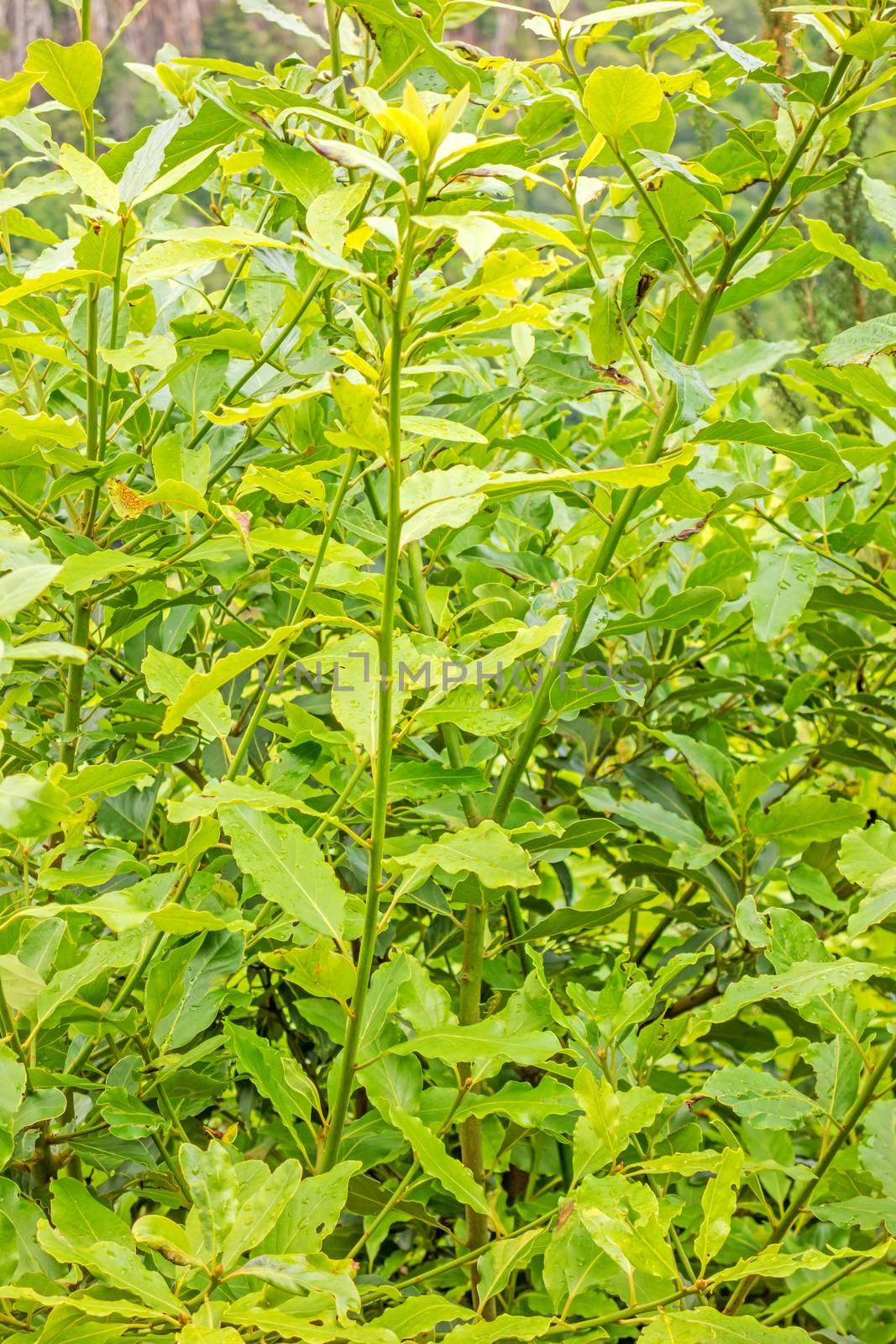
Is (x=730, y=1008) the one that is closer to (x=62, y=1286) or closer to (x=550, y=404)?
(x=62, y=1286)

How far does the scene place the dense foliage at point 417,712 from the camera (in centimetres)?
57

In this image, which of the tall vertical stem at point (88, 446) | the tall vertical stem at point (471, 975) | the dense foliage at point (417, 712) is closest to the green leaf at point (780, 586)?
the dense foliage at point (417, 712)

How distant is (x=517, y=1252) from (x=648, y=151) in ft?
2.16

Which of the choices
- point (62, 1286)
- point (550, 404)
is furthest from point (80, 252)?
point (62, 1286)

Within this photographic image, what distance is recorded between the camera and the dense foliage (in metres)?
0.57

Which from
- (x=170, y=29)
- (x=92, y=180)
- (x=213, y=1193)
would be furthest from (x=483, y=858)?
(x=170, y=29)

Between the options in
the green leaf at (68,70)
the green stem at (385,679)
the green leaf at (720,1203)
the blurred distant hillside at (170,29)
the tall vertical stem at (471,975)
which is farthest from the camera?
the blurred distant hillside at (170,29)

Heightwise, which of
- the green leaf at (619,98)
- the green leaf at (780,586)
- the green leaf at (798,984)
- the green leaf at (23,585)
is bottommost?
the green leaf at (798,984)

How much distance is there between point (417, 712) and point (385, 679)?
0.11m

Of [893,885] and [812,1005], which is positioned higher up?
[893,885]

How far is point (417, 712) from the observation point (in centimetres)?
65

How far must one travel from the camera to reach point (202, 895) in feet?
2.42
